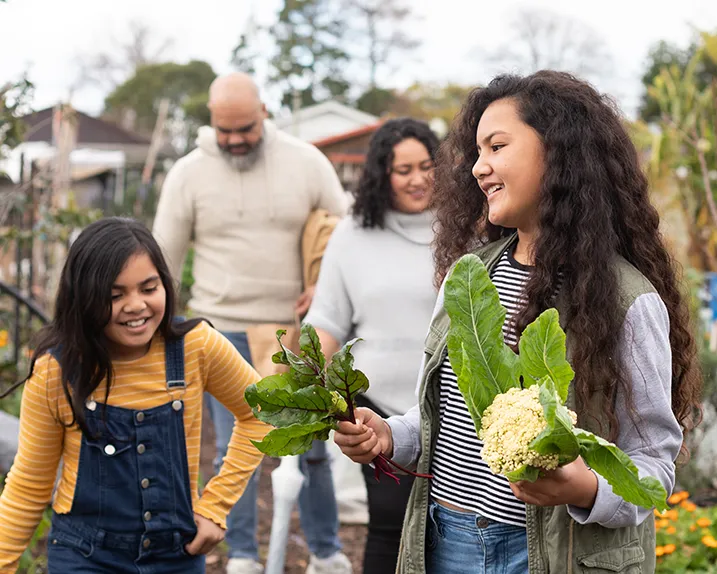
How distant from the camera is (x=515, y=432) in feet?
4.78

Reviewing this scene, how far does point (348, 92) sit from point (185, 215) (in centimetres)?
2944

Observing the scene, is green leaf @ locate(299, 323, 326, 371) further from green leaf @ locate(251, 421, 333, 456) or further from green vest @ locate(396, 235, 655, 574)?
green vest @ locate(396, 235, 655, 574)

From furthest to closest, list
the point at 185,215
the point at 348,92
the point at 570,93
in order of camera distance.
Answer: the point at 348,92
the point at 185,215
the point at 570,93

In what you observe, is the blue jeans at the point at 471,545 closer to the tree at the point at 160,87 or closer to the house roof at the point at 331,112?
the house roof at the point at 331,112

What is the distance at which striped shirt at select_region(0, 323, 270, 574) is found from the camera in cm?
245

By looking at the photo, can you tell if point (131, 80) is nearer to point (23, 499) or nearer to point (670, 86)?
point (670, 86)

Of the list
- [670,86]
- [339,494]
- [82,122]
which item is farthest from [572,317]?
[82,122]

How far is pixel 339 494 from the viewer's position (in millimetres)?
5320

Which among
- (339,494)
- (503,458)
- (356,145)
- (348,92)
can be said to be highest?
(348,92)

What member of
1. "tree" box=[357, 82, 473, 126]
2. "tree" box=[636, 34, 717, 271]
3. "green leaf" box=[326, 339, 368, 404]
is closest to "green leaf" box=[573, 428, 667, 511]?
"green leaf" box=[326, 339, 368, 404]

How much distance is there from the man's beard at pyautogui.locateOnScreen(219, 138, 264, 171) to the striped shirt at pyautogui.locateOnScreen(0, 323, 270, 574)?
1.60m

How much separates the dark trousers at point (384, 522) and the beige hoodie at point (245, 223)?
1139mm

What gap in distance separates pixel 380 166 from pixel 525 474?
7.34ft

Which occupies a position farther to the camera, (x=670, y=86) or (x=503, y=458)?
(x=670, y=86)
